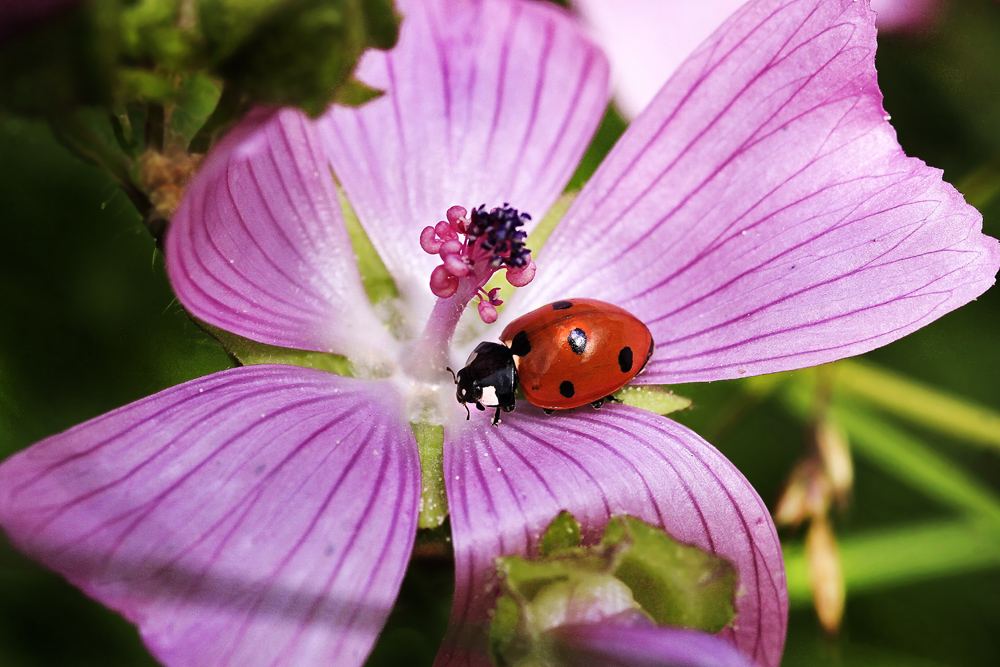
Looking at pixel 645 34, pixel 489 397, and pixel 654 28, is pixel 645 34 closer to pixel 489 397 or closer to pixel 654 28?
pixel 654 28

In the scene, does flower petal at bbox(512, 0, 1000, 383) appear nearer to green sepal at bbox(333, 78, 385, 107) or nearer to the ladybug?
the ladybug

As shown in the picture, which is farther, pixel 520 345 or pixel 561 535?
pixel 520 345

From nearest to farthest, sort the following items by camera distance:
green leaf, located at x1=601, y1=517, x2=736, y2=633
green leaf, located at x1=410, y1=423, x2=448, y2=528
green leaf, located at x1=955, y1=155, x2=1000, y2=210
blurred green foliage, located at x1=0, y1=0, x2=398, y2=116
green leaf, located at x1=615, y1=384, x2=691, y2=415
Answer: blurred green foliage, located at x1=0, y1=0, x2=398, y2=116
green leaf, located at x1=601, y1=517, x2=736, y2=633
green leaf, located at x1=410, y1=423, x2=448, y2=528
green leaf, located at x1=615, y1=384, x2=691, y2=415
green leaf, located at x1=955, y1=155, x2=1000, y2=210

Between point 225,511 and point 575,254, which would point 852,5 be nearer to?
point 575,254

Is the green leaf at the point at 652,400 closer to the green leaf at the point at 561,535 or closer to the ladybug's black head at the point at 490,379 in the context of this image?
the ladybug's black head at the point at 490,379

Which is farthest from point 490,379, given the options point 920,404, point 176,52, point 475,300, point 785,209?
point 920,404

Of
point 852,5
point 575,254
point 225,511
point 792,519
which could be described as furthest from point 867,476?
point 225,511

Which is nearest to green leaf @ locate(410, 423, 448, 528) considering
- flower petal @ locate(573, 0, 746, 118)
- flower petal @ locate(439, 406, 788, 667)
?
flower petal @ locate(439, 406, 788, 667)
